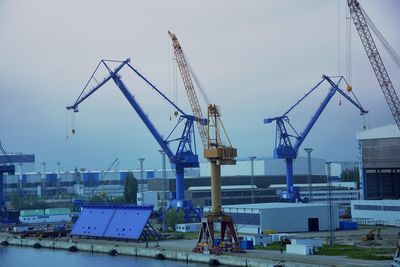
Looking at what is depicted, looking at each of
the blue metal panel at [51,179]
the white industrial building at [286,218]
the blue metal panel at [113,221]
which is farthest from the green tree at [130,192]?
the blue metal panel at [51,179]

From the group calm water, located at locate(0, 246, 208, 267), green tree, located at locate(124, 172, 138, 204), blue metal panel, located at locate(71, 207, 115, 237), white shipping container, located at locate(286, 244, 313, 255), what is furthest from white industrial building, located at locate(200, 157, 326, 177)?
white shipping container, located at locate(286, 244, 313, 255)

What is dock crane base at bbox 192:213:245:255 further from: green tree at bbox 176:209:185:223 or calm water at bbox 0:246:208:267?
Answer: green tree at bbox 176:209:185:223

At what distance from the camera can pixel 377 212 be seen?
45.2m

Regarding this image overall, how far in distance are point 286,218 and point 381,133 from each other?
11931mm

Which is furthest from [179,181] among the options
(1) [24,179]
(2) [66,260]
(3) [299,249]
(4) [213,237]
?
(1) [24,179]

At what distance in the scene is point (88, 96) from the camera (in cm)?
4712

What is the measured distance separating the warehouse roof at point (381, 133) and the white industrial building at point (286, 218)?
8560mm

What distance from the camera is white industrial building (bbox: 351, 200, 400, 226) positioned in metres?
43.4

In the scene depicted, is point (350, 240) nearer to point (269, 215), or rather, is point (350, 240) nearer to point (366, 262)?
point (269, 215)

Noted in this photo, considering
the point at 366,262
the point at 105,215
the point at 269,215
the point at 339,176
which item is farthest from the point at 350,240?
the point at 339,176

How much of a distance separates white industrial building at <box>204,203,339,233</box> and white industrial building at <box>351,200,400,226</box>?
488 cm

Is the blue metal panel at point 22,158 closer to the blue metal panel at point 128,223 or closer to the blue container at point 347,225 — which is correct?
the blue metal panel at point 128,223

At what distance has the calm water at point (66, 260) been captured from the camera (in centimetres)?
2845

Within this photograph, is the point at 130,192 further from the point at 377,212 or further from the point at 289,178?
the point at 377,212
